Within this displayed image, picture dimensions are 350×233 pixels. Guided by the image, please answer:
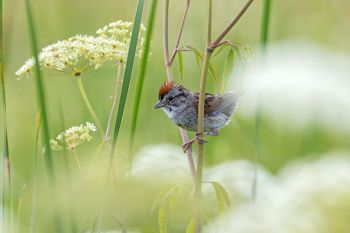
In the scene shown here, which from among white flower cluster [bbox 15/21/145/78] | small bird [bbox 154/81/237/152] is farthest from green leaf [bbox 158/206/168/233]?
small bird [bbox 154/81/237/152]

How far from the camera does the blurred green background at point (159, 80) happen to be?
9.59ft

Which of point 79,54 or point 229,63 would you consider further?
point 79,54

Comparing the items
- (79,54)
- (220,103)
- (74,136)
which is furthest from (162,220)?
(220,103)

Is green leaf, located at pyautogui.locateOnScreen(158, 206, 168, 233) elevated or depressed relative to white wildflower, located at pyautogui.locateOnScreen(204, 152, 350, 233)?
depressed

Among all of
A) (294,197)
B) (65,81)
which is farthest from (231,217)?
(65,81)

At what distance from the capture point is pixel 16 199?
292 centimetres

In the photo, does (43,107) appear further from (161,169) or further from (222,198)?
(222,198)

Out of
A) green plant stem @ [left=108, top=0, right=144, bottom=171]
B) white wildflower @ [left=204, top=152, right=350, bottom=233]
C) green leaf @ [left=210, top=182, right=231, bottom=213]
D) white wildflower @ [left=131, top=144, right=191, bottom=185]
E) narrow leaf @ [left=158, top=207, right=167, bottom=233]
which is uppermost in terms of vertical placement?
green plant stem @ [left=108, top=0, right=144, bottom=171]

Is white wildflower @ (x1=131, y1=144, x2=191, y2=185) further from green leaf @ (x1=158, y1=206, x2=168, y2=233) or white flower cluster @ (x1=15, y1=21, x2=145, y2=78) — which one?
white flower cluster @ (x1=15, y1=21, x2=145, y2=78)

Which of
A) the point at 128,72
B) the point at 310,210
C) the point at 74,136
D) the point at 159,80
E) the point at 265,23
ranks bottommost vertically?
the point at 159,80

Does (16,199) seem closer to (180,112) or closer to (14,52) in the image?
(180,112)

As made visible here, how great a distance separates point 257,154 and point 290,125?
830 millimetres

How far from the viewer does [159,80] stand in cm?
431

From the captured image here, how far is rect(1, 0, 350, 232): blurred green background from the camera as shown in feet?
9.59
